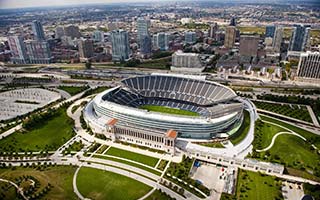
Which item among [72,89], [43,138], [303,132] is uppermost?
[43,138]

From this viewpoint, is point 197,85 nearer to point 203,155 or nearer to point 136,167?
point 203,155

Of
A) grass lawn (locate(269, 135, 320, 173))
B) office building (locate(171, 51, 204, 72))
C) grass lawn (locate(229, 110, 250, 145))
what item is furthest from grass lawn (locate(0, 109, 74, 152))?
office building (locate(171, 51, 204, 72))

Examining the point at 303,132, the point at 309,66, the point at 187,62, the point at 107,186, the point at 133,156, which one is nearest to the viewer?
the point at 107,186

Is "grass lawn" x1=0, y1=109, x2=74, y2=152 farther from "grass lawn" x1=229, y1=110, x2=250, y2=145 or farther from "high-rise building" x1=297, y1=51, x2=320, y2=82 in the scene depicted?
"high-rise building" x1=297, y1=51, x2=320, y2=82

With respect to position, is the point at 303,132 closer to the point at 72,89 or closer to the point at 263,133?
the point at 263,133

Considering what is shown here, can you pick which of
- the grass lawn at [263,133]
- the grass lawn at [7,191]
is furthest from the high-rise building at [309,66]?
the grass lawn at [7,191]

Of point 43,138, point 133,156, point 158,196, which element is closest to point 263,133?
point 133,156

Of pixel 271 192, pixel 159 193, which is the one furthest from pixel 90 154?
pixel 271 192
